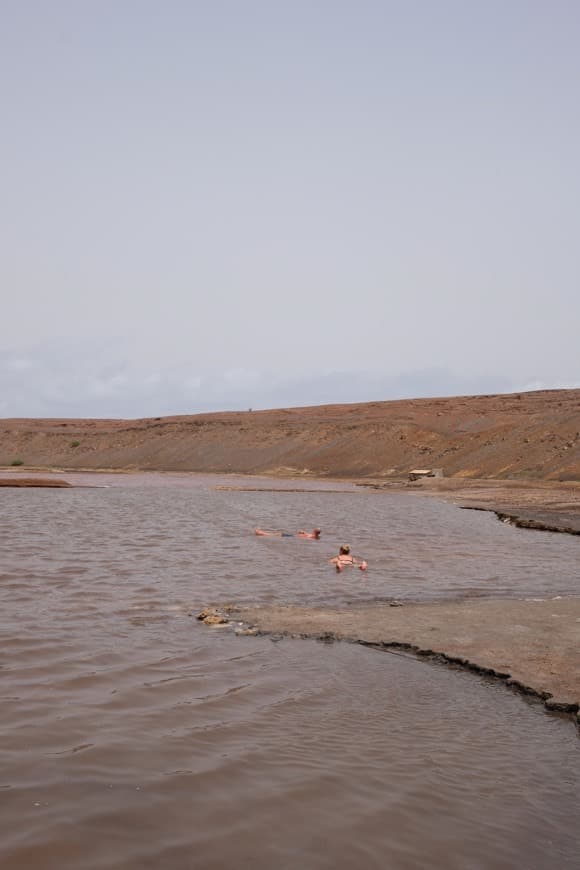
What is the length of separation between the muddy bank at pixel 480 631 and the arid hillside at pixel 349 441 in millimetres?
32715

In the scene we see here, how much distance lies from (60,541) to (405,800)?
13.1m

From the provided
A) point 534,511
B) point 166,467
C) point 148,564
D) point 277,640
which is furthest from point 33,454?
point 277,640

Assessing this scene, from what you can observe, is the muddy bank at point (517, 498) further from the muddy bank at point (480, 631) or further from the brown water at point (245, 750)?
the brown water at point (245, 750)

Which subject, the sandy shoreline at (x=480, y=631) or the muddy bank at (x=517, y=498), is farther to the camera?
the muddy bank at (x=517, y=498)

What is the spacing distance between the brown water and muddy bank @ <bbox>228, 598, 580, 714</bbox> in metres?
0.33

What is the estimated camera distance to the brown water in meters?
3.94

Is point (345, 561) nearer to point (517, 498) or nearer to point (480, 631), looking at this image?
point (480, 631)

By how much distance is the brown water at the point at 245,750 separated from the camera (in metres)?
3.94

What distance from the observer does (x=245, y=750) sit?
16.8 ft

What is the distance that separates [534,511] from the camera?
→ 26219mm

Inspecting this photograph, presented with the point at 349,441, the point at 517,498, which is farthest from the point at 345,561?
the point at 349,441

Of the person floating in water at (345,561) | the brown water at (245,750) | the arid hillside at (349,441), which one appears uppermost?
the arid hillside at (349,441)

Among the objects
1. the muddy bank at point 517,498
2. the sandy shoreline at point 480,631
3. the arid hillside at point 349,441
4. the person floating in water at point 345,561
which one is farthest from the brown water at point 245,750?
the arid hillside at point 349,441

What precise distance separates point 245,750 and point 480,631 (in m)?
3.90
